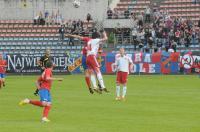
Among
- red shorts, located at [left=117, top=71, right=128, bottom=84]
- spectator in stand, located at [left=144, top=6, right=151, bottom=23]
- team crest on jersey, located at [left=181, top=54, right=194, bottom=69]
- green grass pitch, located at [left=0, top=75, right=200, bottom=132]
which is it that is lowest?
team crest on jersey, located at [left=181, top=54, right=194, bottom=69]

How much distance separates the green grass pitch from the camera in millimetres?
17312

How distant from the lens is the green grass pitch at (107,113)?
1731 cm

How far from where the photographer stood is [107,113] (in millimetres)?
21078

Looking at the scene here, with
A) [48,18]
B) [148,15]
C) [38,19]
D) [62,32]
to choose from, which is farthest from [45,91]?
[48,18]

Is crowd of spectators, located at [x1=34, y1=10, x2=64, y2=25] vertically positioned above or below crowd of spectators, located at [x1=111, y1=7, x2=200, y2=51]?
above

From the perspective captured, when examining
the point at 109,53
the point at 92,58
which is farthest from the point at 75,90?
the point at 109,53

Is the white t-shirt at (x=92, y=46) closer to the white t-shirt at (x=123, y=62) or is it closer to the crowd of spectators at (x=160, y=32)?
the white t-shirt at (x=123, y=62)

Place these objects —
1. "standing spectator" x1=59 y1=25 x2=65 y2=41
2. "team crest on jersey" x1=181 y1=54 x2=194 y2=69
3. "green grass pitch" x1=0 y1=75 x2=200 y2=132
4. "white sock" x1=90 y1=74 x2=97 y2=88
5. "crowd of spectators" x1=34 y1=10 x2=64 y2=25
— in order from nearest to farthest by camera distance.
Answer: "green grass pitch" x1=0 y1=75 x2=200 y2=132 → "white sock" x1=90 y1=74 x2=97 y2=88 → "team crest on jersey" x1=181 y1=54 x2=194 y2=69 → "standing spectator" x1=59 y1=25 x2=65 y2=41 → "crowd of spectators" x1=34 y1=10 x2=64 y2=25

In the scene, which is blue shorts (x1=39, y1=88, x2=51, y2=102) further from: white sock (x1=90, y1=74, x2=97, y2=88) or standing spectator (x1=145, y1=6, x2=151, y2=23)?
standing spectator (x1=145, y1=6, x2=151, y2=23)

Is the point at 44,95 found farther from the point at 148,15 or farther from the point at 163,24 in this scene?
the point at 148,15

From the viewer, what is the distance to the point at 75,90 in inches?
1292

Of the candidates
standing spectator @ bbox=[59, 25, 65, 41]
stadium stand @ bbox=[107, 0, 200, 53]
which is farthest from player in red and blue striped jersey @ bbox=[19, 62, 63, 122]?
standing spectator @ bbox=[59, 25, 65, 41]

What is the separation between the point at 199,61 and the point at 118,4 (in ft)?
48.1

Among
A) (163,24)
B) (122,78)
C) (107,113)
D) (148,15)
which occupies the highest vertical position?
(148,15)
